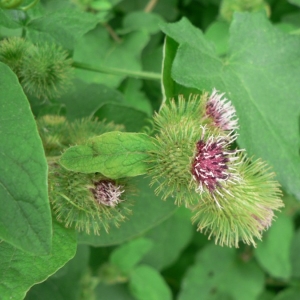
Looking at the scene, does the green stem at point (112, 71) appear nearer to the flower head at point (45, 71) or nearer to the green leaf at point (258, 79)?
the flower head at point (45, 71)

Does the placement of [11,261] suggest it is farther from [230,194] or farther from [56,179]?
[230,194]

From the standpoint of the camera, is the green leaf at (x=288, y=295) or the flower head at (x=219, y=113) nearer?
the flower head at (x=219, y=113)

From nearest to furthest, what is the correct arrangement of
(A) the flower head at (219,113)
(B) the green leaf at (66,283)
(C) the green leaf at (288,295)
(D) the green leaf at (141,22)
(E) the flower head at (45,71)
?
(A) the flower head at (219,113)
(E) the flower head at (45,71)
(B) the green leaf at (66,283)
(D) the green leaf at (141,22)
(C) the green leaf at (288,295)

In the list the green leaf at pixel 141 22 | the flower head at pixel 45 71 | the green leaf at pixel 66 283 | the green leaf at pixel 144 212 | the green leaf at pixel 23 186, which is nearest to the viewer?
the green leaf at pixel 23 186

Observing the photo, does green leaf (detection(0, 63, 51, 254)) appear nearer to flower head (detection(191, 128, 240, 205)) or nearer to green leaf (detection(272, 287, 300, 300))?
flower head (detection(191, 128, 240, 205))

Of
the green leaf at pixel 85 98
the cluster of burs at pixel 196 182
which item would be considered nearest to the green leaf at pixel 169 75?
the cluster of burs at pixel 196 182

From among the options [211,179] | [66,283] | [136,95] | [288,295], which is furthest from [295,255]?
[211,179]

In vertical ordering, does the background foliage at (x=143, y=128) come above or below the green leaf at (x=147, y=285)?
above
